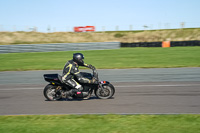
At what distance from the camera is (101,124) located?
5.82 m

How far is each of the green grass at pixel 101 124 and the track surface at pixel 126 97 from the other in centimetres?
76

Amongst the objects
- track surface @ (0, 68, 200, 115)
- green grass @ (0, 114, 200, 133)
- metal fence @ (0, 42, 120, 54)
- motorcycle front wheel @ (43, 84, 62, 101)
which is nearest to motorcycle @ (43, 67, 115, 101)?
motorcycle front wheel @ (43, 84, 62, 101)

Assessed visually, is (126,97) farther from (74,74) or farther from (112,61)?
(112,61)

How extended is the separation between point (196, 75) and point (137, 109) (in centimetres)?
725

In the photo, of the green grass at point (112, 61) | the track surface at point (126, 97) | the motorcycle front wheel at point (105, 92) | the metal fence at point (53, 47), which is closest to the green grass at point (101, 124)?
the track surface at point (126, 97)

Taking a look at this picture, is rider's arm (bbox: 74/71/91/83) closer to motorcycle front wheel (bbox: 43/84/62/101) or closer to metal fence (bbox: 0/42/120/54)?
motorcycle front wheel (bbox: 43/84/62/101)

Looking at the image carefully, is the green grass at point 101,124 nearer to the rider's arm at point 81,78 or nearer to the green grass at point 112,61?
the rider's arm at point 81,78

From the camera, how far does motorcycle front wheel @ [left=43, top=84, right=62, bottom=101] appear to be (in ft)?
29.2

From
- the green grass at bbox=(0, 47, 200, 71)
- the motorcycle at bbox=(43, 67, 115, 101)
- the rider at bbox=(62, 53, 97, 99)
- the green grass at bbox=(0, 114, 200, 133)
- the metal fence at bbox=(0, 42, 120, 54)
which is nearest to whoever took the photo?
the green grass at bbox=(0, 114, 200, 133)

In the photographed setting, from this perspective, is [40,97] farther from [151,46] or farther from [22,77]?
[151,46]

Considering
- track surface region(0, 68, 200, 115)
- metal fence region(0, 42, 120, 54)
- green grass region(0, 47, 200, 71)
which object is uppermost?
metal fence region(0, 42, 120, 54)

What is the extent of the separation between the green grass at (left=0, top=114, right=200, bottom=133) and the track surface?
76 centimetres

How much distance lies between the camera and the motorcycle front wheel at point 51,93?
8.90 meters

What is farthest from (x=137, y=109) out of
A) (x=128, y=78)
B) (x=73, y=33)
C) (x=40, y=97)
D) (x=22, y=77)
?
(x=73, y=33)
